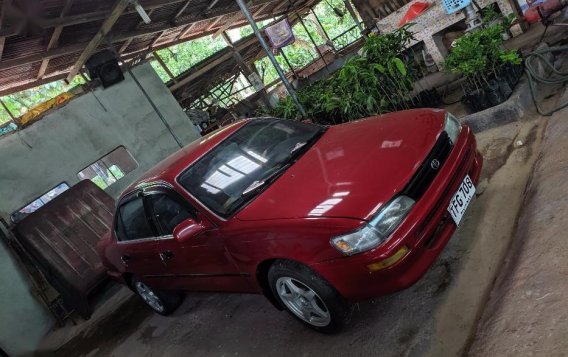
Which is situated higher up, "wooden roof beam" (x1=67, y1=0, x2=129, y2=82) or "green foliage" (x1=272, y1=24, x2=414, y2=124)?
"wooden roof beam" (x1=67, y1=0, x2=129, y2=82)

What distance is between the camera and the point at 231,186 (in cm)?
321

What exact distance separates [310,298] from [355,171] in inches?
37.2

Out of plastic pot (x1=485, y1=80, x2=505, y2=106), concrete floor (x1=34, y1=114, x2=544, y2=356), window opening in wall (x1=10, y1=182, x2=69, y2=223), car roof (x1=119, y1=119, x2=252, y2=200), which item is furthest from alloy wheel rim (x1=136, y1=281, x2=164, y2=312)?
plastic pot (x1=485, y1=80, x2=505, y2=106)

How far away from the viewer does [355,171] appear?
276cm

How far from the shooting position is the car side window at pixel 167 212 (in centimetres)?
333

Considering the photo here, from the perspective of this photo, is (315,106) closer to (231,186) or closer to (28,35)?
(231,186)

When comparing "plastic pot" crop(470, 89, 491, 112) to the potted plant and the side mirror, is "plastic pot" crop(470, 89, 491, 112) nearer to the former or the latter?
the potted plant

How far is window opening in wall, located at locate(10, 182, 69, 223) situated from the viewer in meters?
6.97

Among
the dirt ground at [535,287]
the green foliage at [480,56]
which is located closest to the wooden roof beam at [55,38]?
the green foliage at [480,56]

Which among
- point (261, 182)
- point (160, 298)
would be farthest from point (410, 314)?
point (160, 298)

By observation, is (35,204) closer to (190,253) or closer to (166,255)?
(166,255)

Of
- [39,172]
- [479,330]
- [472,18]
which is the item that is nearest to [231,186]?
[479,330]

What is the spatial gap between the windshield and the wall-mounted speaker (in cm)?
570

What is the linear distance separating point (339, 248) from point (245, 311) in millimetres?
1912
